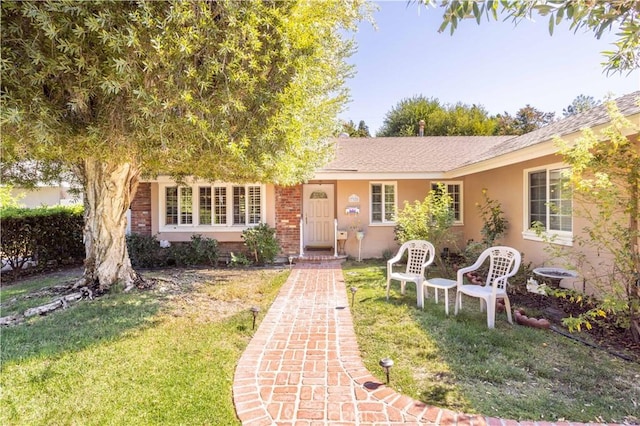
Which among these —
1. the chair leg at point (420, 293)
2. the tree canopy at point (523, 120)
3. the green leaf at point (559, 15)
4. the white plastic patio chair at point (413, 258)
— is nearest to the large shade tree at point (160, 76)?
the white plastic patio chair at point (413, 258)

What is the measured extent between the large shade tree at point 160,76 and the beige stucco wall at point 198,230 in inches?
201

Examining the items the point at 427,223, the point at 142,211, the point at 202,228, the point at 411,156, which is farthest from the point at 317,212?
the point at 142,211

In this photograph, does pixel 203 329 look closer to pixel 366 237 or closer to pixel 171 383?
pixel 171 383

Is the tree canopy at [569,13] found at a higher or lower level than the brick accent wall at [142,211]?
higher

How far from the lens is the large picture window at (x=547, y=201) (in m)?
6.45

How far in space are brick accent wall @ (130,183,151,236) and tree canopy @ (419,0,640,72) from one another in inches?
424

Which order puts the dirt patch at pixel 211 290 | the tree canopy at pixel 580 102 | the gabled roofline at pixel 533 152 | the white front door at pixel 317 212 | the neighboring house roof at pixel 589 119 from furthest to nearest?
the tree canopy at pixel 580 102
the white front door at pixel 317 212
the dirt patch at pixel 211 290
the neighboring house roof at pixel 589 119
the gabled roofline at pixel 533 152

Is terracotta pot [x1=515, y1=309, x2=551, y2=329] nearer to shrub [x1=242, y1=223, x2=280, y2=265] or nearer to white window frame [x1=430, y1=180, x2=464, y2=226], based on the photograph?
white window frame [x1=430, y1=180, x2=464, y2=226]

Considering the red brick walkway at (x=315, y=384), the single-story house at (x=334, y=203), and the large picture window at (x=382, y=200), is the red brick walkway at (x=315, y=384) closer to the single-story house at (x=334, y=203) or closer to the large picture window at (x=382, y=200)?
the single-story house at (x=334, y=203)

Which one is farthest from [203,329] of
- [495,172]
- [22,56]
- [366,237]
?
[495,172]

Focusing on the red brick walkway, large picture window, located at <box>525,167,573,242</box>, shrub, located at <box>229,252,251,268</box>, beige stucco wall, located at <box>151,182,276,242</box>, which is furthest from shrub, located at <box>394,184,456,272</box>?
shrub, located at <box>229,252,251,268</box>

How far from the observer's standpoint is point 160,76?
4094 millimetres

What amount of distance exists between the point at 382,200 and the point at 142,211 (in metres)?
8.18

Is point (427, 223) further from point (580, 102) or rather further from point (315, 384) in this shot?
point (580, 102)
